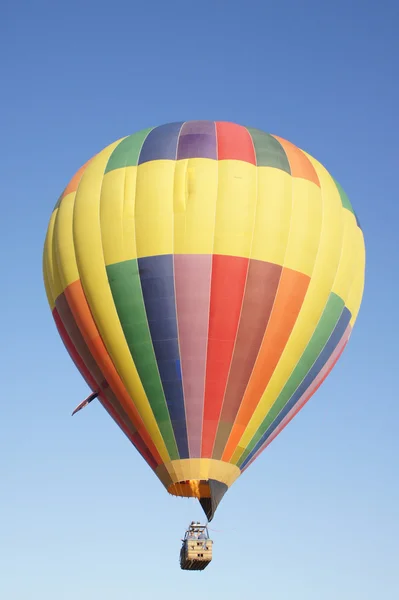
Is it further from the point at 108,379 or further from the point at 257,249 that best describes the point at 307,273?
the point at 108,379

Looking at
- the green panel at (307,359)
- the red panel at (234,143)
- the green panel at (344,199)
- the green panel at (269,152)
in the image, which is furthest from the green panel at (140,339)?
the green panel at (344,199)

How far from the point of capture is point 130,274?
22.6m

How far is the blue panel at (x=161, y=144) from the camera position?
2334cm

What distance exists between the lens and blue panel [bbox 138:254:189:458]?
883 inches

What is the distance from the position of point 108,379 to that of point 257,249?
3724mm

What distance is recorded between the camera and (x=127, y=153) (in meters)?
23.8

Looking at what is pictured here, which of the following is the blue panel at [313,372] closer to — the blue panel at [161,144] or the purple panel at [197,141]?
the purple panel at [197,141]

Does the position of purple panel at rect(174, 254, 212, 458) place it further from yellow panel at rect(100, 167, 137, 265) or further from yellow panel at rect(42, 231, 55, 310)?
yellow panel at rect(42, 231, 55, 310)

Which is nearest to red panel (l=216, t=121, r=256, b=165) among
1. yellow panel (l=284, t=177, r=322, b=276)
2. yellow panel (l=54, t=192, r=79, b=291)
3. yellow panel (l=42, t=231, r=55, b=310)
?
yellow panel (l=284, t=177, r=322, b=276)

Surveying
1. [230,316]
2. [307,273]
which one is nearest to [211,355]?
[230,316]

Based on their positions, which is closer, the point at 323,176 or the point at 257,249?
the point at 257,249

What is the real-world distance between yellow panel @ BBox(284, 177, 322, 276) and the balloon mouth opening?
170 inches

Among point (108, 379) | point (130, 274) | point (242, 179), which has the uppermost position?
point (242, 179)

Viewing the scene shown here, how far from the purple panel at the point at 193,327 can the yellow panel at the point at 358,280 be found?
11.1ft
